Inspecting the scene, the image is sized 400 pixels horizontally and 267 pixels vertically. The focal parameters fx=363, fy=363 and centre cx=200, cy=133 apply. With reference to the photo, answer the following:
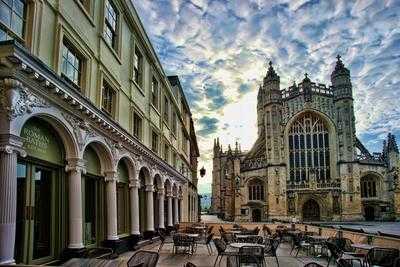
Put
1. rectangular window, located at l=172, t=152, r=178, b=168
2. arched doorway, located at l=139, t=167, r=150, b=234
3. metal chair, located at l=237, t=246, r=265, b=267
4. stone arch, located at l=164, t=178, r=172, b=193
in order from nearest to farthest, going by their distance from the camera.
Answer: metal chair, located at l=237, t=246, r=265, b=267 → arched doorway, located at l=139, t=167, r=150, b=234 → stone arch, located at l=164, t=178, r=172, b=193 → rectangular window, located at l=172, t=152, r=178, b=168

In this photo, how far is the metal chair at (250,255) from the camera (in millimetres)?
8938

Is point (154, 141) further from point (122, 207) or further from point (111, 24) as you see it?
point (111, 24)

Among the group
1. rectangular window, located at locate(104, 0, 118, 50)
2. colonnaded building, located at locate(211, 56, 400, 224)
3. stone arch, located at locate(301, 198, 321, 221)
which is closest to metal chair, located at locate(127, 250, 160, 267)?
rectangular window, located at locate(104, 0, 118, 50)

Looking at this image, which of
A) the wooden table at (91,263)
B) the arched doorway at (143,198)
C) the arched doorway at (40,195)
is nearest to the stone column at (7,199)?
the arched doorway at (40,195)

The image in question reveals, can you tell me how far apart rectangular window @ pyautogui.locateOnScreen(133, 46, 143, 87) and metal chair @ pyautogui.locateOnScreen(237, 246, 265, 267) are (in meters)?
9.61

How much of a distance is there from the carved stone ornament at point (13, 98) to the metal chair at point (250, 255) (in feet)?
19.3

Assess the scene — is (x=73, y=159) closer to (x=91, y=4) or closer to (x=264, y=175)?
(x=91, y=4)

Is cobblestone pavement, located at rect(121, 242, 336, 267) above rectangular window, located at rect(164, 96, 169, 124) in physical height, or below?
below

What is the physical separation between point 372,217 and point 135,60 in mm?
49946

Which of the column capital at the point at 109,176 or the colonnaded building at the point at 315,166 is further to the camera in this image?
the colonnaded building at the point at 315,166

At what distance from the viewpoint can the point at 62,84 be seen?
824 cm

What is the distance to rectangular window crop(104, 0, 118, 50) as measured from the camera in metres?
12.6

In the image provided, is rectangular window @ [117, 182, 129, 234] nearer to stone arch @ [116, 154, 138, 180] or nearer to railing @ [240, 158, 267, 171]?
stone arch @ [116, 154, 138, 180]

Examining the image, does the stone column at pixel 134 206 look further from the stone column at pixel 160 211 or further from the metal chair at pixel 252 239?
the stone column at pixel 160 211
